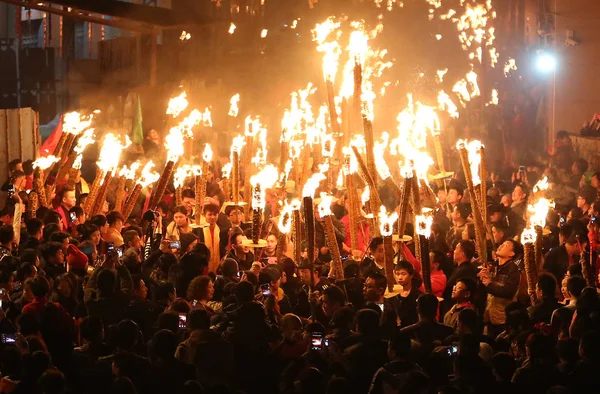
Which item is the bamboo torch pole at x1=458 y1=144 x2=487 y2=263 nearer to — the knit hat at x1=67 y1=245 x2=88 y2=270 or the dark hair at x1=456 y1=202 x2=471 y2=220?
the dark hair at x1=456 y1=202 x2=471 y2=220

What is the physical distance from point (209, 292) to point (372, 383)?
2.06 meters

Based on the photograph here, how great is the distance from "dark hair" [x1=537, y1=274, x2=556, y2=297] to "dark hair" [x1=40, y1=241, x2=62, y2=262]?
4.11 m

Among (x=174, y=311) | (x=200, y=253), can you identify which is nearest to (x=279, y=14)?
(x=200, y=253)

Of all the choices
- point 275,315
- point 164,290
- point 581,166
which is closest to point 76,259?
point 164,290

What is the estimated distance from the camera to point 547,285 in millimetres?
7824

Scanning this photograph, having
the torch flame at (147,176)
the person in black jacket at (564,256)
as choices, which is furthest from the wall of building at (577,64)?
the person in black jacket at (564,256)

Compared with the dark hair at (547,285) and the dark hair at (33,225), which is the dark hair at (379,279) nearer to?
the dark hair at (547,285)

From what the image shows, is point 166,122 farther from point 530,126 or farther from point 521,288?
point 521,288

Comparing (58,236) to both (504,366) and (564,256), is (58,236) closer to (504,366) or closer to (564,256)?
(504,366)

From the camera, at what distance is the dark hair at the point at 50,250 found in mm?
8906

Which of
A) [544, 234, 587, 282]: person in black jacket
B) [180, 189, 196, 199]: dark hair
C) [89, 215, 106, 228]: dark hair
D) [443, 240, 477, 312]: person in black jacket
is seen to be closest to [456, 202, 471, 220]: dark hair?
[544, 234, 587, 282]: person in black jacket

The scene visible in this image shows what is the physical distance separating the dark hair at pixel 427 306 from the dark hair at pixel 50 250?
134 inches

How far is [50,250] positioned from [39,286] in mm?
1380

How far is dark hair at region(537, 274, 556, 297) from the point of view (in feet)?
25.6
